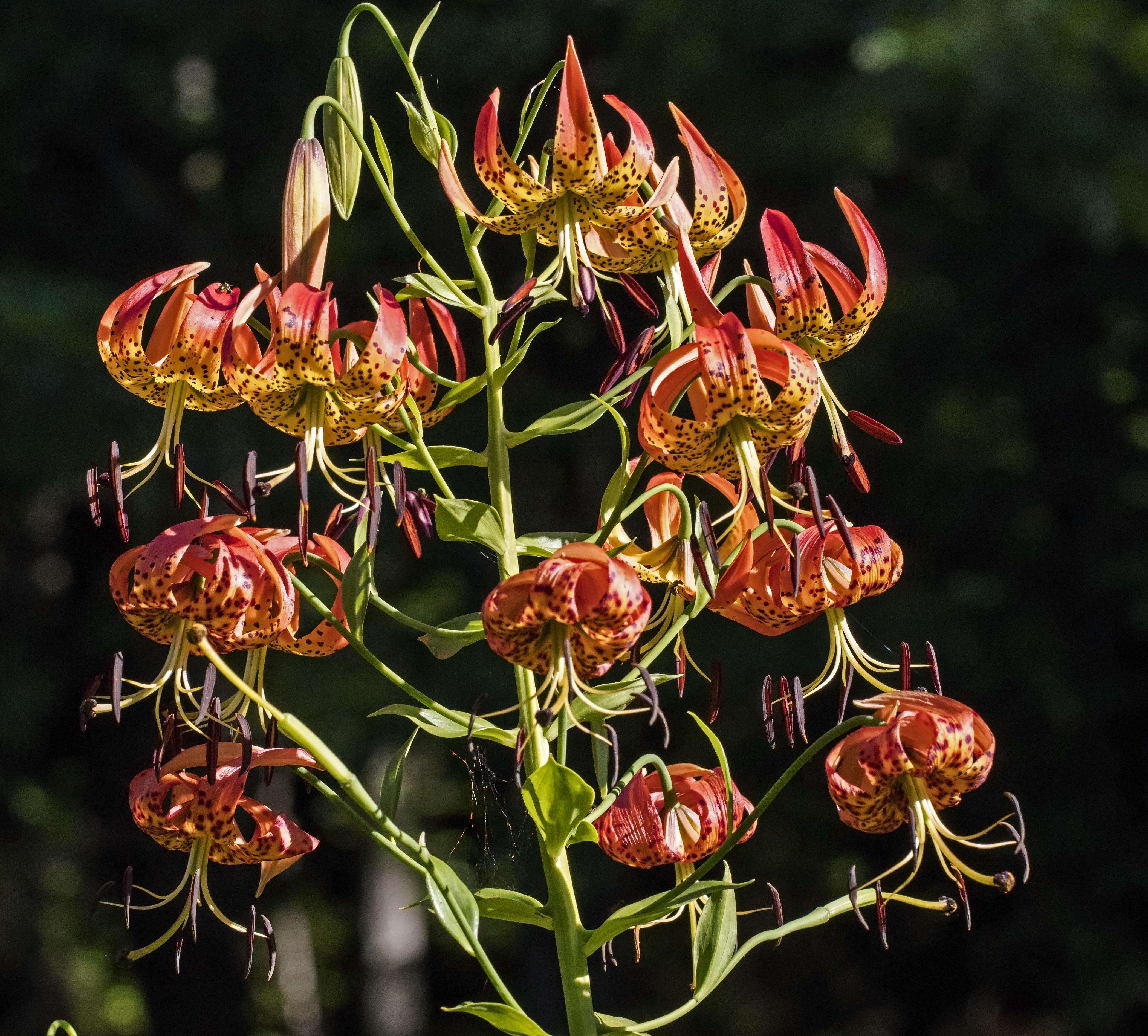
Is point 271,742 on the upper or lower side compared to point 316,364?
lower

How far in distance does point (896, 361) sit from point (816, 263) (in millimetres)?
2969

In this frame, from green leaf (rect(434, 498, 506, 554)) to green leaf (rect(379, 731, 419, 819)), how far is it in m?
0.15

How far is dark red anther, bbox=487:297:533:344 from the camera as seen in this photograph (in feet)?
3.24

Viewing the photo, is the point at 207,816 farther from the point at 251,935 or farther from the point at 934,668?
the point at 934,668

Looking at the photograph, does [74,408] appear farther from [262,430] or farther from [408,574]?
[408,574]

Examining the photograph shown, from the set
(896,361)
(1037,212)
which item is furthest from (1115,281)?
(896,361)

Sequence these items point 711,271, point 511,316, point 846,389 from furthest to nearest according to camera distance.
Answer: point 846,389, point 711,271, point 511,316

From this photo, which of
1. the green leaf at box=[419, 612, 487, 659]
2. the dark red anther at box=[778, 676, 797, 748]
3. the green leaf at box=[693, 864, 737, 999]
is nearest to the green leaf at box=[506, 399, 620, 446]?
the green leaf at box=[419, 612, 487, 659]

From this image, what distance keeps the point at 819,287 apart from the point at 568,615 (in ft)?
1.15

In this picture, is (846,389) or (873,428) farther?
(846,389)

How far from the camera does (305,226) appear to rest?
1.01m

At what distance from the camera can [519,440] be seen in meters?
1.09

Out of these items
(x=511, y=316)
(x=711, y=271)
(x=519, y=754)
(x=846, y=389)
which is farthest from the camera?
(x=846, y=389)

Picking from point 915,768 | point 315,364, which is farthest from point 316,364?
point 915,768
